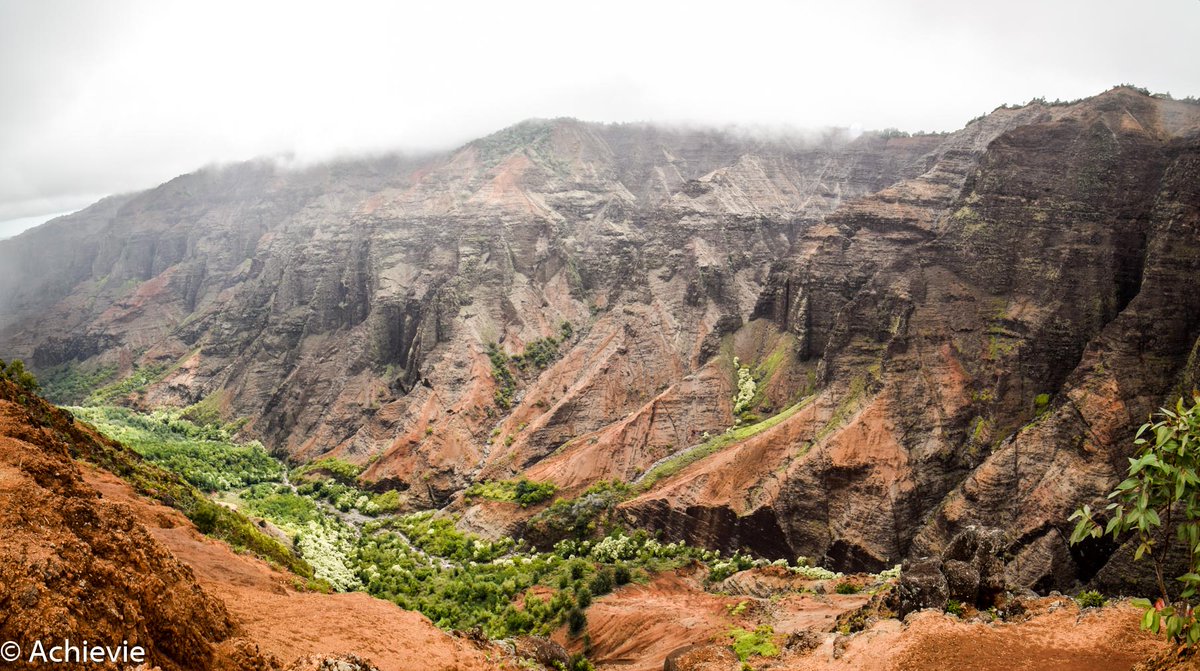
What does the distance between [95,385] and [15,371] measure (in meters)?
115

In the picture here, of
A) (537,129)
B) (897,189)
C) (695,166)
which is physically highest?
(537,129)

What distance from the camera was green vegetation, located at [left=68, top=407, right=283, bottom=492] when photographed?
287 feet

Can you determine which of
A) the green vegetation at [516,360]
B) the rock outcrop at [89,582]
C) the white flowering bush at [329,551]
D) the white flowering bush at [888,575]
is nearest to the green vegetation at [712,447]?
the white flowering bush at [888,575]

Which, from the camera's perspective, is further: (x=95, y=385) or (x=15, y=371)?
(x=95, y=385)

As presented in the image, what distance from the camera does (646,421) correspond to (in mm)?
82812

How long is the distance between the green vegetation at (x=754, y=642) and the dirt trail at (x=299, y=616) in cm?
1339

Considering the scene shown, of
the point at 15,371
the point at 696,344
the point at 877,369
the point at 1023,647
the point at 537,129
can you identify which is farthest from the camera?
the point at 537,129

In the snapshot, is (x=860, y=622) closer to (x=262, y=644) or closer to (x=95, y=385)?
(x=262, y=644)

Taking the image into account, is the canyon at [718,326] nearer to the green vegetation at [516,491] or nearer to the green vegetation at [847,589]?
the green vegetation at [516,491]

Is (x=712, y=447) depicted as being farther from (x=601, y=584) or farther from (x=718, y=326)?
(x=601, y=584)

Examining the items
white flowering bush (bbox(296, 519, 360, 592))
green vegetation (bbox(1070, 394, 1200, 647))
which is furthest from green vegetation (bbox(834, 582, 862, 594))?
green vegetation (bbox(1070, 394, 1200, 647))

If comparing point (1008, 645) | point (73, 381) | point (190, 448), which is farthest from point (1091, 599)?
point (73, 381)

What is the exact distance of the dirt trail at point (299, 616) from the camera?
24859 millimetres

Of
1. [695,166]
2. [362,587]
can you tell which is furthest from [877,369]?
[695,166]
